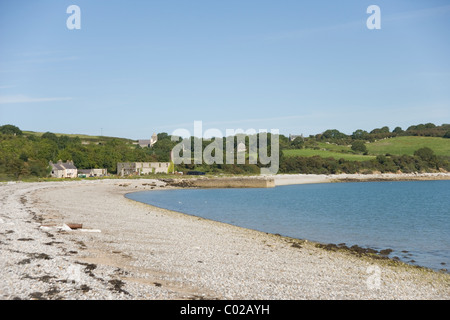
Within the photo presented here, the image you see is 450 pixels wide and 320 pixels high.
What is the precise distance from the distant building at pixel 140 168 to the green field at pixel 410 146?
300ft

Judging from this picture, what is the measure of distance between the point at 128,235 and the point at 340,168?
386 ft

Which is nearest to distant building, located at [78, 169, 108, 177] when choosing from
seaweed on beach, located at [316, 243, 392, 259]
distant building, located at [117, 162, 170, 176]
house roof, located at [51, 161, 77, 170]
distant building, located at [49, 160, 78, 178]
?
distant building, located at [49, 160, 78, 178]

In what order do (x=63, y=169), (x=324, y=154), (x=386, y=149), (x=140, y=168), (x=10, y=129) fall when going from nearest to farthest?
(x=63, y=169)
(x=140, y=168)
(x=324, y=154)
(x=386, y=149)
(x=10, y=129)

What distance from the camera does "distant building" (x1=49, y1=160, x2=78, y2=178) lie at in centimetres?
8438

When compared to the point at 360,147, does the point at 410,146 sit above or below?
above

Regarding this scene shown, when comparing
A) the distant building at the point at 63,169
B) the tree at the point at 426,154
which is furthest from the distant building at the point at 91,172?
the tree at the point at 426,154

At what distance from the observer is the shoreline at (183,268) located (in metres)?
10.4

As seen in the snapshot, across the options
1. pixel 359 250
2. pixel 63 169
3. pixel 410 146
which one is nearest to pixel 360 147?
pixel 410 146

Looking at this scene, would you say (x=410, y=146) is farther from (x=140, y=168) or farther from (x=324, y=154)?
(x=140, y=168)

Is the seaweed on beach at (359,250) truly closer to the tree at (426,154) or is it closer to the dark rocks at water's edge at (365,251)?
the dark rocks at water's edge at (365,251)

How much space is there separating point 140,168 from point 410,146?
108 metres

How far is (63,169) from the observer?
86.2 m
